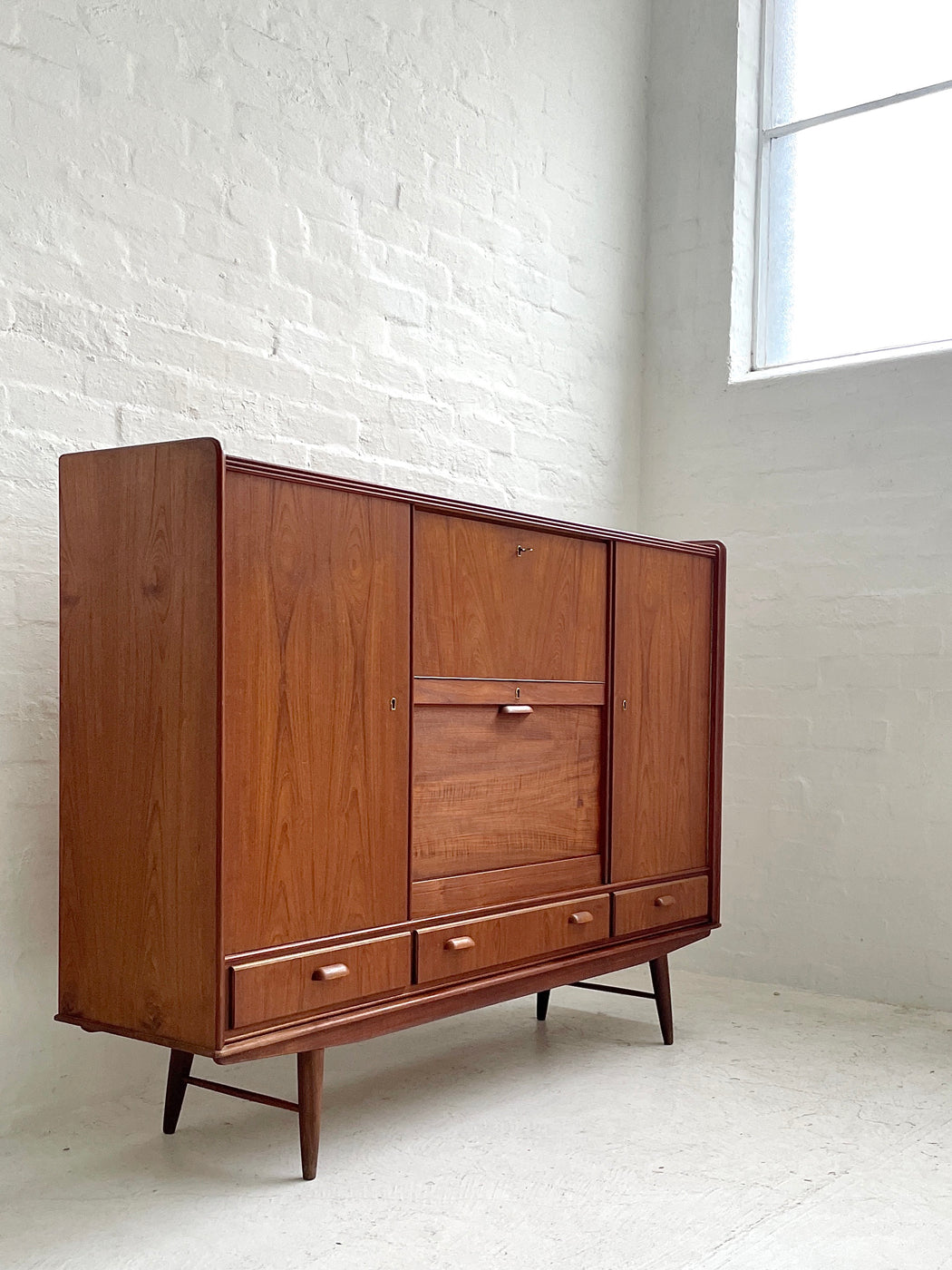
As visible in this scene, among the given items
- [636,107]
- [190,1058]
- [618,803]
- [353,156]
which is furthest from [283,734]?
[636,107]

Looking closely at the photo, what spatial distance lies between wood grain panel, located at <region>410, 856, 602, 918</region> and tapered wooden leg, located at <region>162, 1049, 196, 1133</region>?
609mm

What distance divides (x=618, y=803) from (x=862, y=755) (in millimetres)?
1232

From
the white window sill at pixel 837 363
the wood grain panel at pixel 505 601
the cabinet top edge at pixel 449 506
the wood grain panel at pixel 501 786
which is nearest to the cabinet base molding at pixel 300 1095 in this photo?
the wood grain panel at pixel 501 786

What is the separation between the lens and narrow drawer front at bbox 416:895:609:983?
112 inches

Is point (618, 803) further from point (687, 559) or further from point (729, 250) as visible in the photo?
point (729, 250)

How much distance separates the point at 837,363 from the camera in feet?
14.3

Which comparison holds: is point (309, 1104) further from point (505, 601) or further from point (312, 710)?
point (505, 601)

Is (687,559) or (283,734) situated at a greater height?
(687,559)

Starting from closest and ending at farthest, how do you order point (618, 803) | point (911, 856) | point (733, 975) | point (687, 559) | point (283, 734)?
point (283, 734)
point (618, 803)
point (687, 559)
point (911, 856)
point (733, 975)

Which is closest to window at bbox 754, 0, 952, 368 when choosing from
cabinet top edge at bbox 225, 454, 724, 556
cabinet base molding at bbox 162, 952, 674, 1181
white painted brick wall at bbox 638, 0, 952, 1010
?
white painted brick wall at bbox 638, 0, 952, 1010

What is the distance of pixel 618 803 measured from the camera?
3.41 meters

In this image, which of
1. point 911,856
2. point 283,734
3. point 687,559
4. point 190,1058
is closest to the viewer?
point 283,734

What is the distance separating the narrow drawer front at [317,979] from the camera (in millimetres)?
2436

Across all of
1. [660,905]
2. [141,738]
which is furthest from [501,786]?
[141,738]
